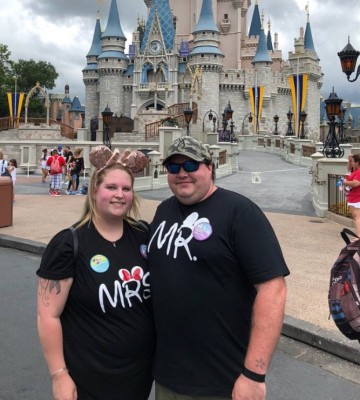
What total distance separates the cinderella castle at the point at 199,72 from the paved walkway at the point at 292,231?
107 ft

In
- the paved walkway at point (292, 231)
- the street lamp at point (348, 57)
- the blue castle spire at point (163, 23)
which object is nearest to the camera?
the paved walkway at point (292, 231)

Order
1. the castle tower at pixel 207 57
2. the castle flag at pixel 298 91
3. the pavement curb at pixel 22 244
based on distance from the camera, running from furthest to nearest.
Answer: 1. the castle tower at pixel 207 57
2. the castle flag at pixel 298 91
3. the pavement curb at pixel 22 244

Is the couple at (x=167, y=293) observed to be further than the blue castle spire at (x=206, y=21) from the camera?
No

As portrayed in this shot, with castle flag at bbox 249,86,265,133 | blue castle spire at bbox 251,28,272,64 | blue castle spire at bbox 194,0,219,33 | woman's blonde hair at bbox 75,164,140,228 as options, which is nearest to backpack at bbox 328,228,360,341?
woman's blonde hair at bbox 75,164,140,228

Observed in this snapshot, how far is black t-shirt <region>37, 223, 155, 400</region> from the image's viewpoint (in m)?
2.00

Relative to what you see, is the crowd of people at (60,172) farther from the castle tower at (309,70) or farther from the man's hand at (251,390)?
the castle tower at (309,70)

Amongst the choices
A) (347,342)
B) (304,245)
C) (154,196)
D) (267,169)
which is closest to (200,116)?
(267,169)

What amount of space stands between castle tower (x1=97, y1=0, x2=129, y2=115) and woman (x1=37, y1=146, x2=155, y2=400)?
5445 centimetres

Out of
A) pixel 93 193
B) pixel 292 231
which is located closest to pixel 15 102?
pixel 292 231

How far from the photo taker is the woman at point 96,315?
1.98 meters

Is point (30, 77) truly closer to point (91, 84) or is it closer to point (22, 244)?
point (91, 84)

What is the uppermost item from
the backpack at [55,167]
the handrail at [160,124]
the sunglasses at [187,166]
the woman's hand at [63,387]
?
the handrail at [160,124]

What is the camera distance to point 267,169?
25.8 metres

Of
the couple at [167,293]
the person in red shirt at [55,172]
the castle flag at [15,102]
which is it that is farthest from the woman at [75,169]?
the castle flag at [15,102]
